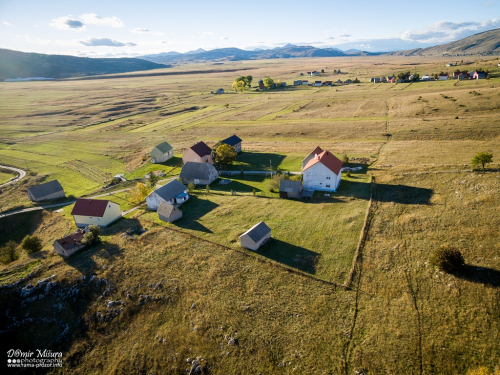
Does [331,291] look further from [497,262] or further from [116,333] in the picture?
[116,333]

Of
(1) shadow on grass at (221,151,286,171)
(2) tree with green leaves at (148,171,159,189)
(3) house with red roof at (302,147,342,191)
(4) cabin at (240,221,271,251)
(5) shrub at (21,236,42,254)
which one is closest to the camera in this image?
(4) cabin at (240,221,271,251)

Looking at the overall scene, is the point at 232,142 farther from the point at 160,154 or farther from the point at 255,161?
the point at 160,154

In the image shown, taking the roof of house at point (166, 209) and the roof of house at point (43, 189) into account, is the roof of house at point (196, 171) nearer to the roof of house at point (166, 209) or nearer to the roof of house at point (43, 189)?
the roof of house at point (166, 209)

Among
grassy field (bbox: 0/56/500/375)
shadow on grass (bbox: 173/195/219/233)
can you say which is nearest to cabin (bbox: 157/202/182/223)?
shadow on grass (bbox: 173/195/219/233)

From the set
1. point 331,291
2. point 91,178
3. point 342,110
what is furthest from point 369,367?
point 342,110

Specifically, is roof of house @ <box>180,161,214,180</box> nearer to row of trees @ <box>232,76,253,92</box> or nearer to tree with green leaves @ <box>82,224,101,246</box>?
tree with green leaves @ <box>82,224,101,246</box>

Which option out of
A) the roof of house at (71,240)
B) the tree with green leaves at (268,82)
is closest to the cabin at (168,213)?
the roof of house at (71,240)
